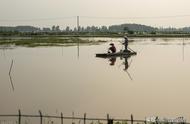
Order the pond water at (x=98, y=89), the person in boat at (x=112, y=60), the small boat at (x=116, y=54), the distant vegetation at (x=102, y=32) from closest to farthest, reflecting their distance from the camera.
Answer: the pond water at (x=98, y=89)
the person in boat at (x=112, y=60)
the small boat at (x=116, y=54)
the distant vegetation at (x=102, y=32)

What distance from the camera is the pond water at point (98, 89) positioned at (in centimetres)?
1286

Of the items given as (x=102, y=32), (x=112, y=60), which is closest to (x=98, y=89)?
(x=112, y=60)

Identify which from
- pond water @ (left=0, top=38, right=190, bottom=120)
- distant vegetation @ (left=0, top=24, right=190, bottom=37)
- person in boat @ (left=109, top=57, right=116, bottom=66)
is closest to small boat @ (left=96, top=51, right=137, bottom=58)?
person in boat @ (left=109, top=57, right=116, bottom=66)

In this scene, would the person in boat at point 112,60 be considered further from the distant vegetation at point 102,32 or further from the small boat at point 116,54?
the distant vegetation at point 102,32

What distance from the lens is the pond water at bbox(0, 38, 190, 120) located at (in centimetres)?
→ 1286

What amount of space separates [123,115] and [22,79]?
7998 millimetres

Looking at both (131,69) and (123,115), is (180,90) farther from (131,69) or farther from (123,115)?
(131,69)

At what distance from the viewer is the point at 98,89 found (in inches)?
652

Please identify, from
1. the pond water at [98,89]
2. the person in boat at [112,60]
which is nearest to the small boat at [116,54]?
the person in boat at [112,60]

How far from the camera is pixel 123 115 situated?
1220 centimetres

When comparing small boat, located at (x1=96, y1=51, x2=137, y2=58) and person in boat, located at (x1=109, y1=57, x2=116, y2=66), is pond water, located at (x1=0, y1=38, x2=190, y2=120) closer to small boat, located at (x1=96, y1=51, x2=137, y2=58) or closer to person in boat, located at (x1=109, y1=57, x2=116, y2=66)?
person in boat, located at (x1=109, y1=57, x2=116, y2=66)

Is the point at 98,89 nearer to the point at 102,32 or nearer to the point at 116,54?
the point at 116,54

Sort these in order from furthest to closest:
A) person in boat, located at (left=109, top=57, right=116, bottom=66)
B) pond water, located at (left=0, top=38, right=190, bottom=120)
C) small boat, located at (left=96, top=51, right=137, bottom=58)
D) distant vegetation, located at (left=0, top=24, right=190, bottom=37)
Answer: distant vegetation, located at (left=0, top=24, right=190, bottom=37)
small boat, located at (left=96, top=51, right=137, bottom=58)
person in boat, located at (left=109, top=57, right=116, bottom=66)
pond water, located at (left=0, top=38, right=190, bottom=120)

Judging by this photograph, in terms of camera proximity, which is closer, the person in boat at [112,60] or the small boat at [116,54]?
the person in boat at [112,60]
